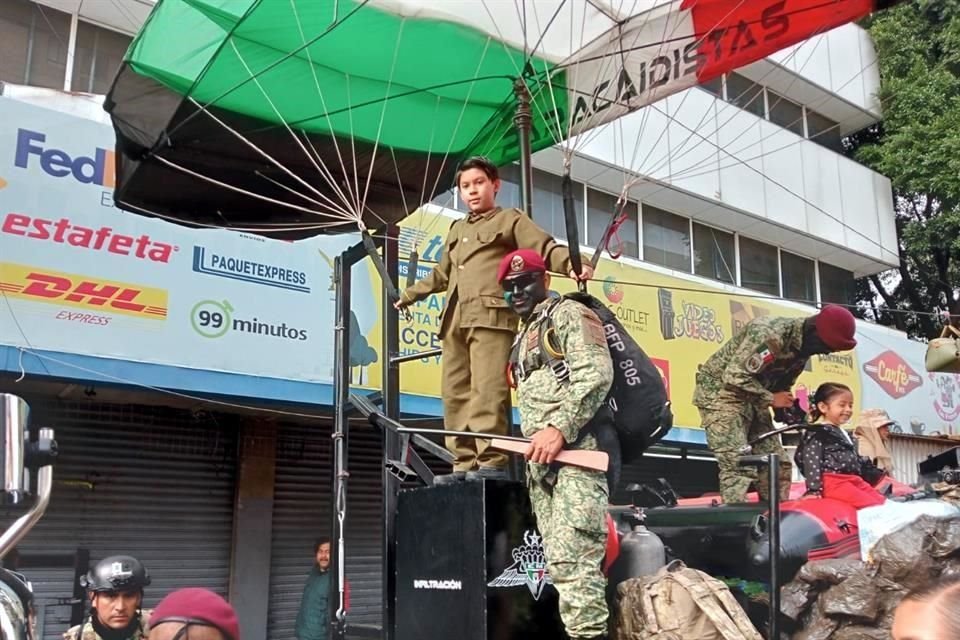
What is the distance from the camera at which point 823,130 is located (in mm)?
17328

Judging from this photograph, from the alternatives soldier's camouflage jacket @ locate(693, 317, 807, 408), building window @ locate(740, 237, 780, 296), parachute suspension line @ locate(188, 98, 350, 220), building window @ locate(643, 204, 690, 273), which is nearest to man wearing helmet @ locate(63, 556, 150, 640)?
parachute suspension line @ locate(188, 98, 350, 220)

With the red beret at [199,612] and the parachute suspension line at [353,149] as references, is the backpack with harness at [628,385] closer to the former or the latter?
the red beret at [199,612]

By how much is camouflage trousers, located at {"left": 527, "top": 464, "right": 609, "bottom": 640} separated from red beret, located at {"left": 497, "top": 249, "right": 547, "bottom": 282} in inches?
30.6

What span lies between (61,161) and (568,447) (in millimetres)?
5867

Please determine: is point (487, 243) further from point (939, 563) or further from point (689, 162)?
point (689, 162)

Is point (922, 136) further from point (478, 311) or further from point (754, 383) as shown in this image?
point (478, 311)

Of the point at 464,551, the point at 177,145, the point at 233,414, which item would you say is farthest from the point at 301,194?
Result: the point at 233,414

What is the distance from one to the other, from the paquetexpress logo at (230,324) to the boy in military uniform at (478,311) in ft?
13.5

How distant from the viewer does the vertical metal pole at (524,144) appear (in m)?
4.05

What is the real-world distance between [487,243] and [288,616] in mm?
6321

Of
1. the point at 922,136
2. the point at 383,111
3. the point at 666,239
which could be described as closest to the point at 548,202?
the point at 666,239

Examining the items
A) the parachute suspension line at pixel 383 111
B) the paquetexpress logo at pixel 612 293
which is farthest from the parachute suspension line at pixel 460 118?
the paquetexpress logo at pixel 612 293

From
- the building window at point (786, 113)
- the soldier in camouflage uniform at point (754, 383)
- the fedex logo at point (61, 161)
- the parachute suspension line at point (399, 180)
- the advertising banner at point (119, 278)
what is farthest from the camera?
the building window at point (786, 113)

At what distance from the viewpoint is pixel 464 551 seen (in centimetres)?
287
